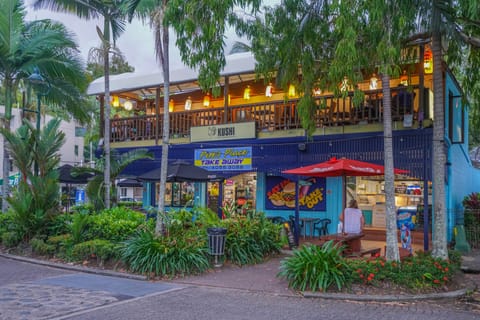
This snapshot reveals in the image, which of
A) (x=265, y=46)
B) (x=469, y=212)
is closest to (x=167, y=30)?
(x=265, y=46)

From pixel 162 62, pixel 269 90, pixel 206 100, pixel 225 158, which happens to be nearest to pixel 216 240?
pixel 162 62

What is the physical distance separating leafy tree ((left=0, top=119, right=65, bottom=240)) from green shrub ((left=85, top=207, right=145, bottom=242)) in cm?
198

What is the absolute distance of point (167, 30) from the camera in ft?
36.8

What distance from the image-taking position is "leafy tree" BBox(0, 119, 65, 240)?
13266 millimetres

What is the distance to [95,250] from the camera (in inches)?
432

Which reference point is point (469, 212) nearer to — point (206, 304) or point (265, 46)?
point (265, 46)

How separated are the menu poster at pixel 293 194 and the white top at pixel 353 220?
3.59m

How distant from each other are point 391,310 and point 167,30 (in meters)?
7.96

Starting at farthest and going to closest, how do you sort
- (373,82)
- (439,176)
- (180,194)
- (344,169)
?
(180,194) → (373,82) → (344,169) → (439,176)

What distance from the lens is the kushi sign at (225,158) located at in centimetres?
1648

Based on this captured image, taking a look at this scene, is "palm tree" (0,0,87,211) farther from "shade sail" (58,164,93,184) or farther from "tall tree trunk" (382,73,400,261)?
"tall tree trunk" (382,73,400,261)

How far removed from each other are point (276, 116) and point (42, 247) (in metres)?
8.55

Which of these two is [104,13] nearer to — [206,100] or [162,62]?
[162,62]

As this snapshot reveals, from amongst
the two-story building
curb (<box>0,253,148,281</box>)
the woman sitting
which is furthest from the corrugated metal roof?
curb (<box>0,253,148,281</box>)
